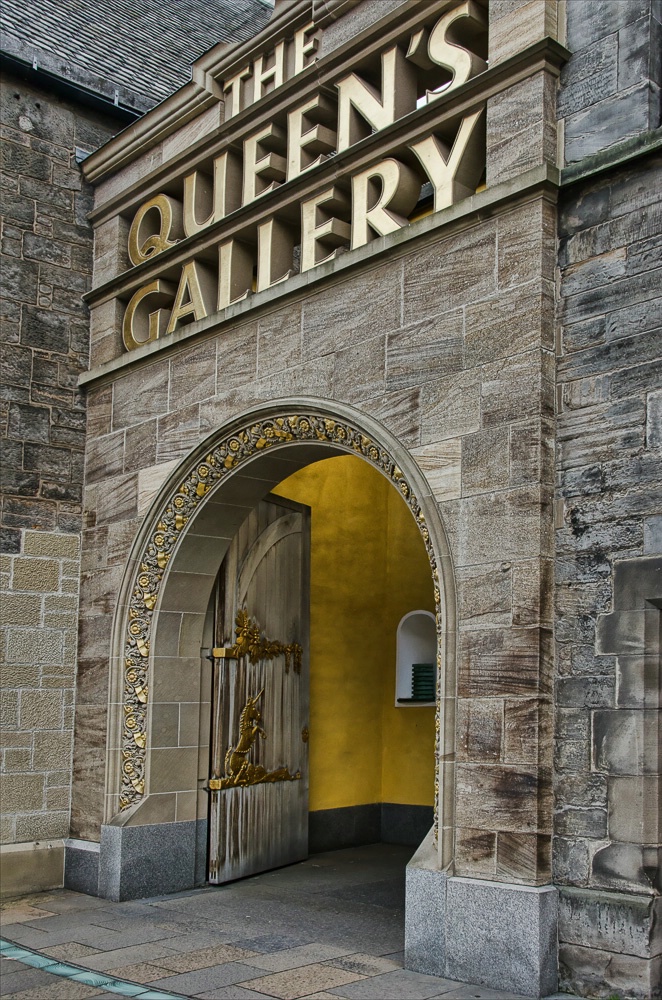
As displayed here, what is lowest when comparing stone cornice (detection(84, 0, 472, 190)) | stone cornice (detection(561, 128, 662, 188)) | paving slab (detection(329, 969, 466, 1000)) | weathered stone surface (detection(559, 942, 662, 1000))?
paving slab (detection(329, 969, 466, 1000))

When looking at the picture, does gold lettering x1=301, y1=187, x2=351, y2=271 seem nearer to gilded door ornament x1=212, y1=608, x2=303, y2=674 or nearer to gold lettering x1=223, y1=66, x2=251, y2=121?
gold lettering x1=223, y1=66, x2=251, y2=121

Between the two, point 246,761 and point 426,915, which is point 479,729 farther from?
point 246,761

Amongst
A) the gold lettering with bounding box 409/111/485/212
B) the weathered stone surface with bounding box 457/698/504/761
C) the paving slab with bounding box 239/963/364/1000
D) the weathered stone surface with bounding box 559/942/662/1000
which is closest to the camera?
the weathered stone surface with bounding box 559/942/662/1000

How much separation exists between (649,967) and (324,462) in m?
5.18

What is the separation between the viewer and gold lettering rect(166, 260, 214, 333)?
699 cm

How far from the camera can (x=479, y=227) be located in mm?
5203

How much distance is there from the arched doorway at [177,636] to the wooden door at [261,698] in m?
0.13

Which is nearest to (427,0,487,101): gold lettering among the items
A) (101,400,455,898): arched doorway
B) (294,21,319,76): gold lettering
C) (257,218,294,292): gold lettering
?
(294,21,319,76): gold lettering

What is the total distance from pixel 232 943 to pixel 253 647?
7.20 ft

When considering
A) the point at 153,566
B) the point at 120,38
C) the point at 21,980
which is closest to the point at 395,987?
the point at 21,980

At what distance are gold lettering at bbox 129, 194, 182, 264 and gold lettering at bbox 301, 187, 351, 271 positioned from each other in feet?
4.41

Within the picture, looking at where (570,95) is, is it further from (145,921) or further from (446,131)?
(145,921)

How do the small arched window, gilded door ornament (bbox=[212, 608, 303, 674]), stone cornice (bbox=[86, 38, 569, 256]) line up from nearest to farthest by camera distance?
stone cornice (bbox=[86, 38, 569, 256]) → gilded door ornament (bbox=[212, 608, 303, 674]) → the small arched window

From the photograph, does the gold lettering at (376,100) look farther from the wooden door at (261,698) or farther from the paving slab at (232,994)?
the paving slab at (232,994)
